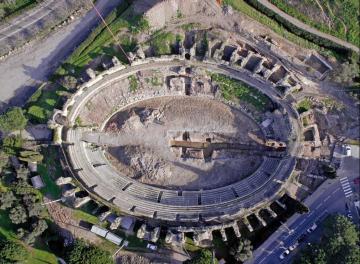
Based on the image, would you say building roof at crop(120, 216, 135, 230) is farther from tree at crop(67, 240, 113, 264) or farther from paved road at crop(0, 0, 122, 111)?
paved road at crop(0, 0, 122, 111)

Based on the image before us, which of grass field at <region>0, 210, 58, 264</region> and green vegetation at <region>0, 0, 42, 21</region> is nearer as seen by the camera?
grass field at <region>0, 210, 58, 264</region>

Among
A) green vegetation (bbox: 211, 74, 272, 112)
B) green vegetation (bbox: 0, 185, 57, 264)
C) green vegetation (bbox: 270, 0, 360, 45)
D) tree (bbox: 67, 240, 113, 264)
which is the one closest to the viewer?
tree (bbox: 67, 240, 113, 264)

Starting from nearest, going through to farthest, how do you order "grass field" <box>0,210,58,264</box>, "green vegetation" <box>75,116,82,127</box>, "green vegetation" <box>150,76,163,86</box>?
"grass field" <box>0,210,58,264</box> → "green vegetation" <box>75,116,82,127</box> → "green vegetation" <box>150,76,163,86</box>

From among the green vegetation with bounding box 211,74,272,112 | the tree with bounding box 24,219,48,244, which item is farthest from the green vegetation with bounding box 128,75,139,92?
the tree with bounding box 24,219,48,244

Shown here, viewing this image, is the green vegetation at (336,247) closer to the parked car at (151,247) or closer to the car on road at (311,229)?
the car on road at (311,229)

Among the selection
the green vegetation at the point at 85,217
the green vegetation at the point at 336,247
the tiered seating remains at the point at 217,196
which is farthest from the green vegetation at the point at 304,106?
the green vegetation at the point at 85,217

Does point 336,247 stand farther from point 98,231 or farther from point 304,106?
point 98,231

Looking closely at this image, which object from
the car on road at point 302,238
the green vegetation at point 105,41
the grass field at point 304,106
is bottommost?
the car on road at point 302,238
